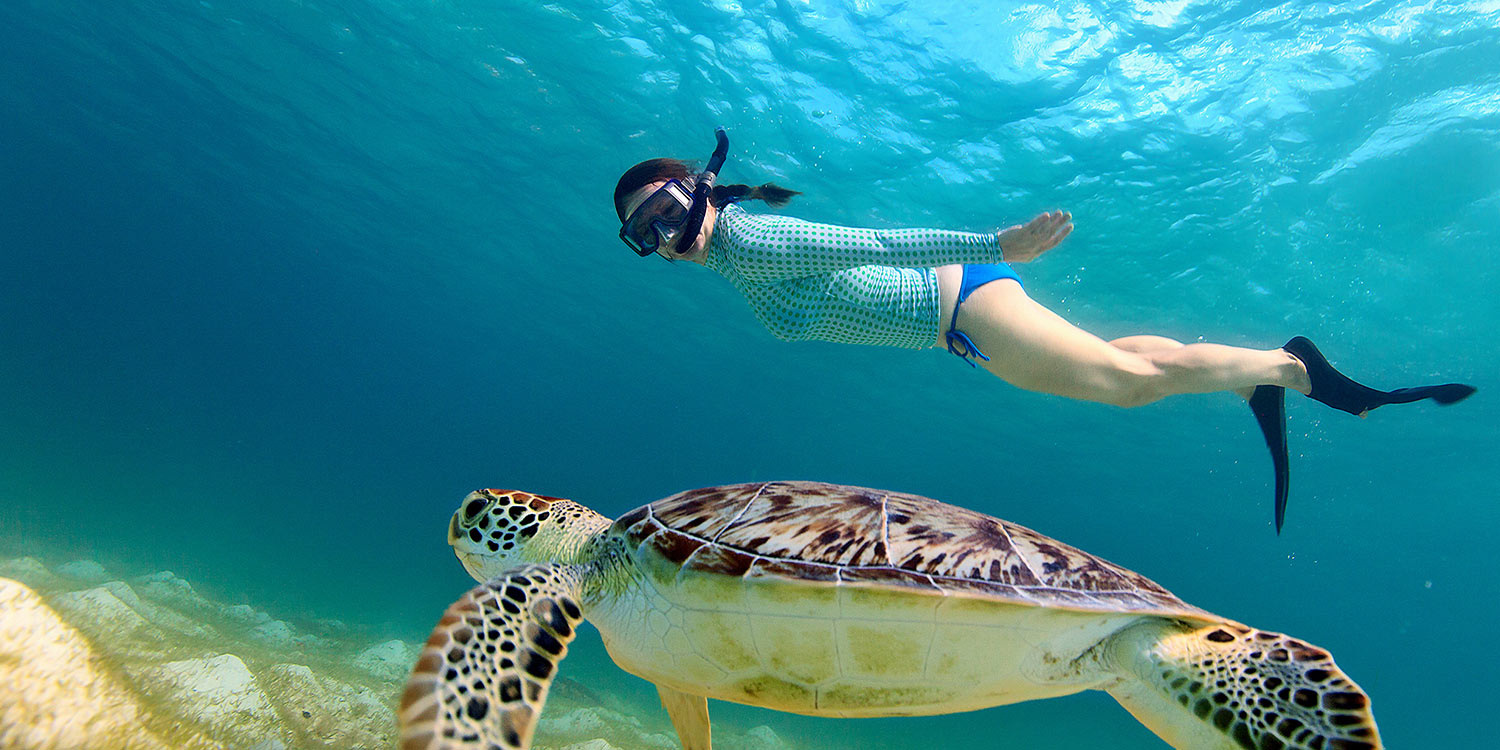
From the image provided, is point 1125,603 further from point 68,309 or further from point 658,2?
point 68,309

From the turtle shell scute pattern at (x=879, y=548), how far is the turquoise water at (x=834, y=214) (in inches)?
330

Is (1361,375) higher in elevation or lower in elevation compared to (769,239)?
higher

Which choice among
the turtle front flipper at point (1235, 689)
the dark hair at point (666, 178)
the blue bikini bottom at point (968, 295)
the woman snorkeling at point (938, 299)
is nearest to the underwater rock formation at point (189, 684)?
the woman snorkeling at point (938, 299)

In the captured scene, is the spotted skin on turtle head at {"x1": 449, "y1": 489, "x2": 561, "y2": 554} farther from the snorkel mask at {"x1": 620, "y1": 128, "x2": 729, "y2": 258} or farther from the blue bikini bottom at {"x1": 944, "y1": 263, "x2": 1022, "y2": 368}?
the blue bikini bottom at {"x1": 944, "y1": 263, "x2": 1022, "y2": 368}

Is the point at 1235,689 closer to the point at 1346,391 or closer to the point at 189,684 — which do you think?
the point at 1346,391

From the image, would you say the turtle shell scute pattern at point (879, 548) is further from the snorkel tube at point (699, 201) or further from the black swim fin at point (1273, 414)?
the black swim fin at point (1273, 414)

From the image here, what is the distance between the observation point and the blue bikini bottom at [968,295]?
366 cm

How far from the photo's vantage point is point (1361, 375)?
15453mm

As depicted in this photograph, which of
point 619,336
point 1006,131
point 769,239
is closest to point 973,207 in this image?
point 1006,131

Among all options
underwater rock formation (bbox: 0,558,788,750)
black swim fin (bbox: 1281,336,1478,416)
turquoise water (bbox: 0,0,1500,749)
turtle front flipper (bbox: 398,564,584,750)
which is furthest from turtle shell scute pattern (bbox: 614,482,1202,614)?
turquoise water (bbox: 0,0,1500,749)

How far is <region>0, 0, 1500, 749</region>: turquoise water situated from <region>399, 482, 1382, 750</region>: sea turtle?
8.60 meters

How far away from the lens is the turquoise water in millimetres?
8984

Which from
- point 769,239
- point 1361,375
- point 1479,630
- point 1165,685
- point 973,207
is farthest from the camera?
point 1479,630

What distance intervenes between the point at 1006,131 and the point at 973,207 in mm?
2074
